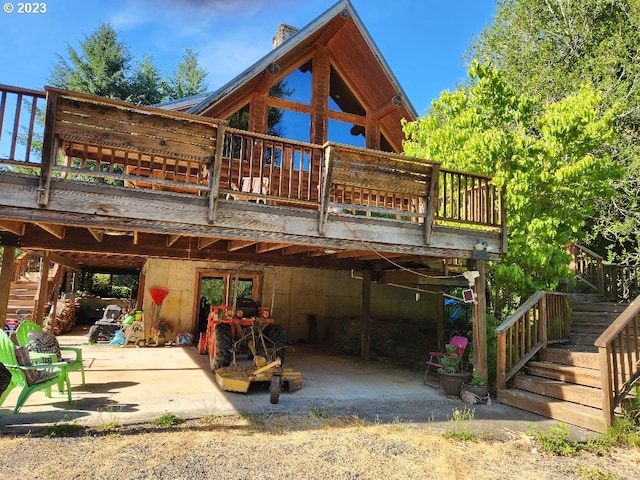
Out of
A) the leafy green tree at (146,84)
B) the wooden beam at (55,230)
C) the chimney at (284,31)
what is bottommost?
the wooden beam at (55,230)

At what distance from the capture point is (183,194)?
199 inches

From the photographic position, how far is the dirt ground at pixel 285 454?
3771mm

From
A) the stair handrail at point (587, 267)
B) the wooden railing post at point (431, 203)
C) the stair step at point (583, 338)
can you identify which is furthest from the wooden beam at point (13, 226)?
the stair handrail at point (587, 267)

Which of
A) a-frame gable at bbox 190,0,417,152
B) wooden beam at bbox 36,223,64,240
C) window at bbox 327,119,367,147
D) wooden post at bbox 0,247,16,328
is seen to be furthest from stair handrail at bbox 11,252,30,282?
window at bbox 327,119,367,147

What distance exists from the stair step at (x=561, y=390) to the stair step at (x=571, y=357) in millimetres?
386

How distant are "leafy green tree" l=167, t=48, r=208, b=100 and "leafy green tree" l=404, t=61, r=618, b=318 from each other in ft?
67.4

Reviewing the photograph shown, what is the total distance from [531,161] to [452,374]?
389cm

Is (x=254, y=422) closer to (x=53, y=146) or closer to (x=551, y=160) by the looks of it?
(x=53, y=146)

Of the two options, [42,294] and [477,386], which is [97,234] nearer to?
[42,294]

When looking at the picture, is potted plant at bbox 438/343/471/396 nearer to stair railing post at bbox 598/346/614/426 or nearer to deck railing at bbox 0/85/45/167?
stair railing post at bbox 598/346/614/426

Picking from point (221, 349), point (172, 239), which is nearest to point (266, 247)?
point (172, 239)

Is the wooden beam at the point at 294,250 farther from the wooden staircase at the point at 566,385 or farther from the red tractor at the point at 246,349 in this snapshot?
the wooden staircase at the point at 566,385

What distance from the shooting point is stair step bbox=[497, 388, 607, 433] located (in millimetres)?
5473

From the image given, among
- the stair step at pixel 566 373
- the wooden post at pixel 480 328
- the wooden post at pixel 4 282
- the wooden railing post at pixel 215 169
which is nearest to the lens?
the wooden railing post at pixel 215 169
